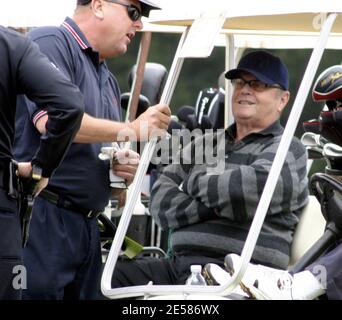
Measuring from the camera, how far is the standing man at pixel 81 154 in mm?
5148

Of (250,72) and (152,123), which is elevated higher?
(250,72)

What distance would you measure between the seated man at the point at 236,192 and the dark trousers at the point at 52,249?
0.60 metres

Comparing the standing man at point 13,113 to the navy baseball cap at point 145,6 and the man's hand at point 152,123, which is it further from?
the navy baseball cap at point 145,6

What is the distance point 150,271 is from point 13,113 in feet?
5.67

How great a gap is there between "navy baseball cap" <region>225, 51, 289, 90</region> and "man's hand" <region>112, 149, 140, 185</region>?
81cm

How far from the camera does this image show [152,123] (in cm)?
513

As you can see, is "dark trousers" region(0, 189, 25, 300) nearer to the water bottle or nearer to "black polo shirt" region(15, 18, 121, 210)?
"black polo shirt" region(15, 18, 121, 210)

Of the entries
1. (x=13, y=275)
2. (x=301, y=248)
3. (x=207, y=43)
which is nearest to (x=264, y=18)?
(x=207, y=43)

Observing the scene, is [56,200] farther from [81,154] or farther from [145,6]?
[145,6]

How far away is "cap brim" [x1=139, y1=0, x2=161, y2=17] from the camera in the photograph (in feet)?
17.6

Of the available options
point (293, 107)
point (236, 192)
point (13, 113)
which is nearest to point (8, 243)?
point (13, 113)

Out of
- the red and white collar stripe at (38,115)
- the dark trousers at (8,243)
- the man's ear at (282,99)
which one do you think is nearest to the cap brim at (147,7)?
the red and white collar stripe at (38,115)

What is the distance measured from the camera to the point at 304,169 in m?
5.82

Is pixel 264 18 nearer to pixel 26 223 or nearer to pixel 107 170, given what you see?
pixel 107 170
